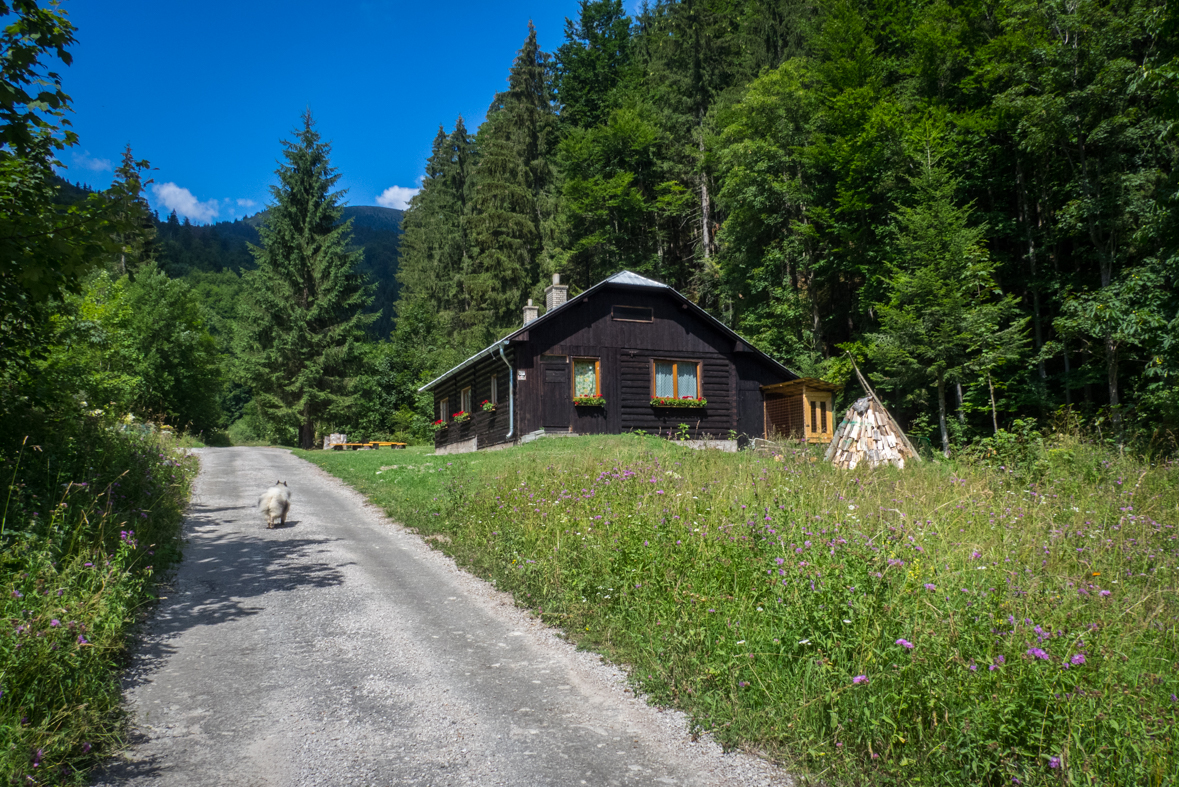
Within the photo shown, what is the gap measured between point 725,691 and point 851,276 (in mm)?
30054

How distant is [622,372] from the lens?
22.2m

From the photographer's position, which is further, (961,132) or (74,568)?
(961,132)

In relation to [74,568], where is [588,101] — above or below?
above

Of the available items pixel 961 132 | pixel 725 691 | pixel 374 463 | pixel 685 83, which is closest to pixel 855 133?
pixel 961 132

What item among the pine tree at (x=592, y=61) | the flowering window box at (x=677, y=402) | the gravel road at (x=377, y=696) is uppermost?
the pine tree at (x=592, y=61)

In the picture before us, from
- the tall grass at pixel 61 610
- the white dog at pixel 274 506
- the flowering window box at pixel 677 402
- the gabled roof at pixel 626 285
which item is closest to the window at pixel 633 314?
the gabled roof at pixel 626 285

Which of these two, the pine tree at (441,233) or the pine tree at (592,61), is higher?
the pine tree at (592,61)

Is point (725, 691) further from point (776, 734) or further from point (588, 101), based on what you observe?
point (588, 101)

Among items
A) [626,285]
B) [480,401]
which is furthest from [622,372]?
[480,401]

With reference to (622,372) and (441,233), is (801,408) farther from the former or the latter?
(441,233)

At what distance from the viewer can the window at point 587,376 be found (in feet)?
71.8

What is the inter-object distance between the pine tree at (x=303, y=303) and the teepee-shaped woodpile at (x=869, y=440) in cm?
2839

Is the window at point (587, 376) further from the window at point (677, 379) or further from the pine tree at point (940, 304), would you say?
the pine tree at point (940, 304)

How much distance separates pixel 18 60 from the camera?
179 inches
